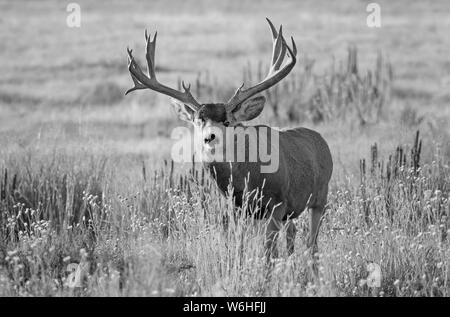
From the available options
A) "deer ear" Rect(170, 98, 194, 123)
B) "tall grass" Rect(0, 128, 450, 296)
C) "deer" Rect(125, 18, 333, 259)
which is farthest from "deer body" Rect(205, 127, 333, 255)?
"deer ear" Rect(170, 98, 194, 123)

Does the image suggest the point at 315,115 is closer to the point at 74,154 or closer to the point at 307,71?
the point at 307,71

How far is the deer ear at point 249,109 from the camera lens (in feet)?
29.2

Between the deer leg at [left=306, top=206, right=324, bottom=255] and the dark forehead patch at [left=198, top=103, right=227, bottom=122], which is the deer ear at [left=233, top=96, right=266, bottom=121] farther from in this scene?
the deer leg at [left=306, top=206, right=324, bottom=255]

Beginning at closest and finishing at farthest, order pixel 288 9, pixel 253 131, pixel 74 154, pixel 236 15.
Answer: pixel 253 131 → pixel 74 154 → pixel 236 15 → pixel 288 9

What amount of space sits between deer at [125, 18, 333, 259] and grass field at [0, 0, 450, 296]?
27cm

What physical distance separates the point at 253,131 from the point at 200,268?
1.45 m

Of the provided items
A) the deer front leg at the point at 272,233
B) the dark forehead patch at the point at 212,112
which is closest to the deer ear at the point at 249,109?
the dark forehead patch at the point at 212,112

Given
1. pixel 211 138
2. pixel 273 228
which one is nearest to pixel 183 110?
pixel 211 138

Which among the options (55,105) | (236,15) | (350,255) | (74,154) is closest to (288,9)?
(236,15)

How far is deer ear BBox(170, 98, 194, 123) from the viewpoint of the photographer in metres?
9.04

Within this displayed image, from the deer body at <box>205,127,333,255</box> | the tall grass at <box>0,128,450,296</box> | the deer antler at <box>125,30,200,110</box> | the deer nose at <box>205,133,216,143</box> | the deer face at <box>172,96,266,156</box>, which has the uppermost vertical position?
the deer antler at <box>125,30,200,110</box>

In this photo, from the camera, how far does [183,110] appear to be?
908cm

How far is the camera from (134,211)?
9.50 m

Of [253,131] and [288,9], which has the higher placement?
[288,9]
